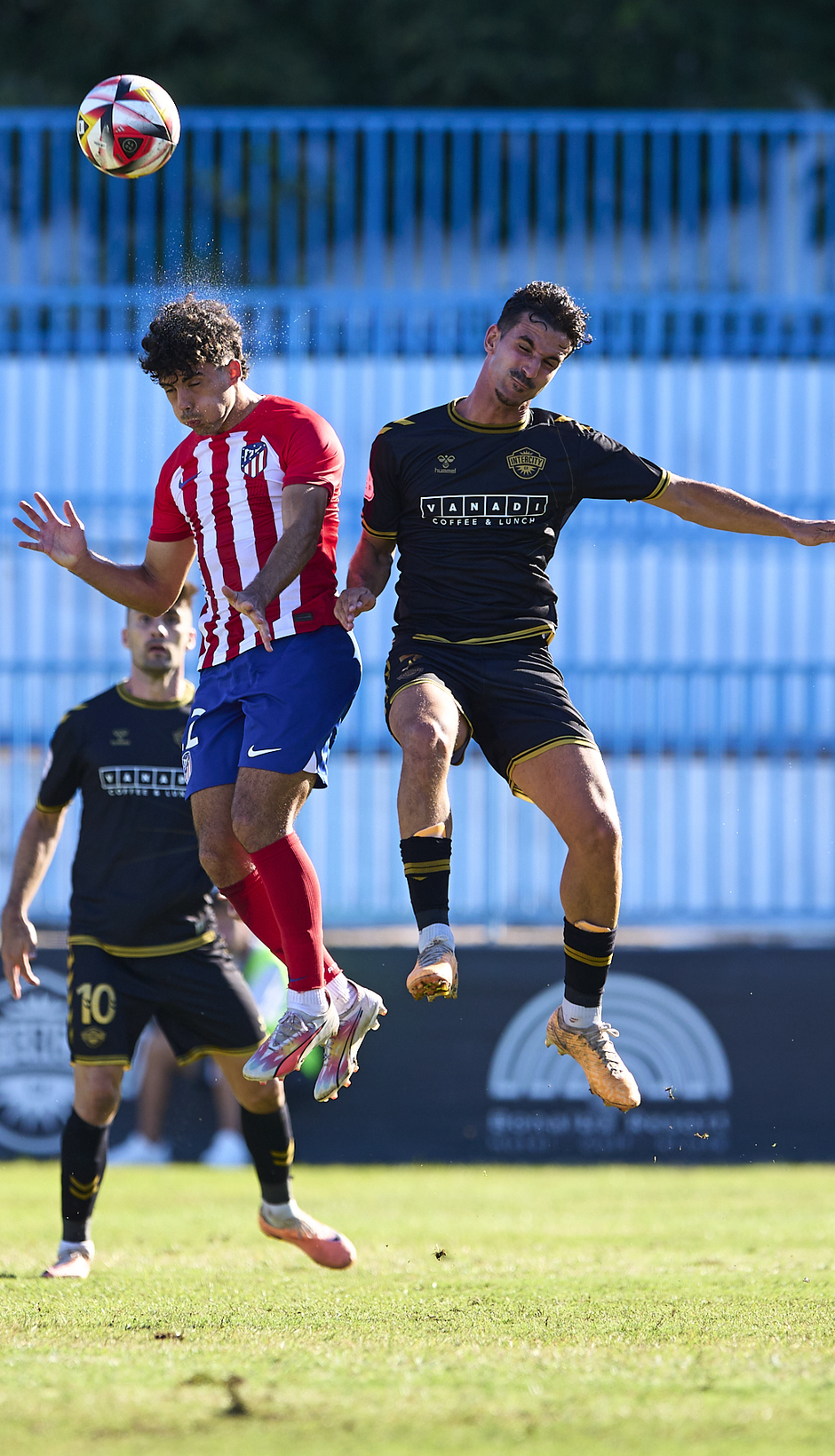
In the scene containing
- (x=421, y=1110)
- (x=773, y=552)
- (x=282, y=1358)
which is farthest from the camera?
(x=773, y=552)

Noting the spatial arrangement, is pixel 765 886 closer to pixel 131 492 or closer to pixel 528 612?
pixel 131 492

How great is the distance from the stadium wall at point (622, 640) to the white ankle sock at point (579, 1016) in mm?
5844

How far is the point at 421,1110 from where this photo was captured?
35.7 feet

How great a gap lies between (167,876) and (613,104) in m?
13.7

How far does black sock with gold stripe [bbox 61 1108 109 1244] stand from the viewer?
6629 mm

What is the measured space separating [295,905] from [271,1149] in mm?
1554

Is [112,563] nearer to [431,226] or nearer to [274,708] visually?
[274,708]

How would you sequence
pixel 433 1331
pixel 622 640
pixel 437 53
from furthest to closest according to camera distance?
pixel 437 53 → pixel 622 640 → pixel 433 1331

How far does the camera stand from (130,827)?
7.03 m

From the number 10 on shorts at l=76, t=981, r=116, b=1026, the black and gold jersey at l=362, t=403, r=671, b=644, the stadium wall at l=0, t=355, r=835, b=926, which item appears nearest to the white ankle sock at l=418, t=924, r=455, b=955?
the black and gold jersey at l=362, t=403, r=671, b=644

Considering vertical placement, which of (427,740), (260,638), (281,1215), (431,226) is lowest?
(281,1215)

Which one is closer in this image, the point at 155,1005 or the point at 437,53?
the point at 155,1005

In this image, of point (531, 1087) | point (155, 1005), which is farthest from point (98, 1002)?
point (531, 1087)

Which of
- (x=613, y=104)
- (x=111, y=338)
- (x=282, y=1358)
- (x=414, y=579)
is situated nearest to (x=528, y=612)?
(x=414, y=579)
